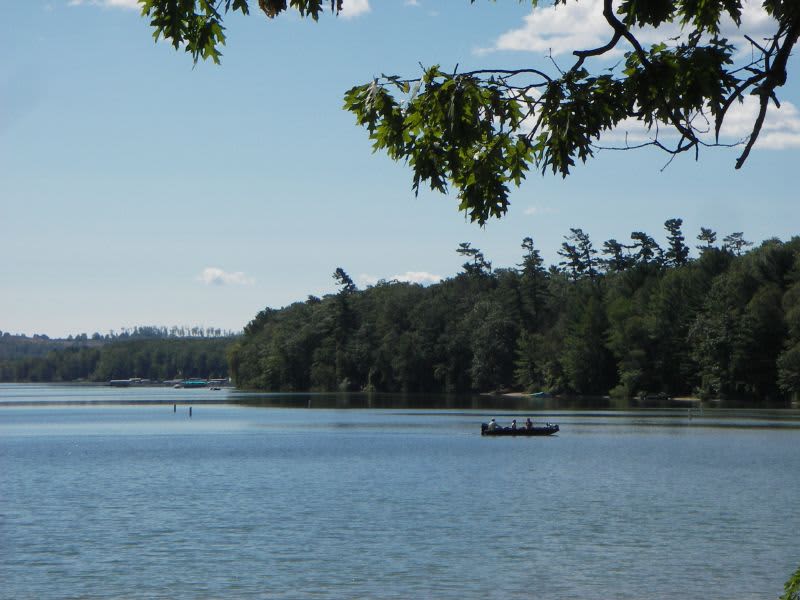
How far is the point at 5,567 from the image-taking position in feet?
93.8

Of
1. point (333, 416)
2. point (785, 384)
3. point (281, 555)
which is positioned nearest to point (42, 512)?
point (281, 555)

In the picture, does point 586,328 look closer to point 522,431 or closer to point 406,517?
point 522,431

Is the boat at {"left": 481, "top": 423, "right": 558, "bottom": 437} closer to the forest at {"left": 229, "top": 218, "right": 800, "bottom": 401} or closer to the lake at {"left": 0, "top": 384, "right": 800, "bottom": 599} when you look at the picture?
the lake at {"left": 0, "top": 384, "right": 800, "bottom": 599}

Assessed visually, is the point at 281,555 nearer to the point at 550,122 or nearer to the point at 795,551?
the point at 795,551

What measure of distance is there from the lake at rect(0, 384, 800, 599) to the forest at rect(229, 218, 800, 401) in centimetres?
4910

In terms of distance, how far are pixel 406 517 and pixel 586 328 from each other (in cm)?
11408

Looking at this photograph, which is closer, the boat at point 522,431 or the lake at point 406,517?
the lake at point 406,517

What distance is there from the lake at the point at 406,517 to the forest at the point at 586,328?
49101 mm

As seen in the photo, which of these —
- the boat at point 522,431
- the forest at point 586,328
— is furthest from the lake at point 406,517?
the forest at point 586,328

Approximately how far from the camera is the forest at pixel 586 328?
402ft

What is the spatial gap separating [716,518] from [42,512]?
24.2 m

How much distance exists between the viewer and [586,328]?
148000 millimetres

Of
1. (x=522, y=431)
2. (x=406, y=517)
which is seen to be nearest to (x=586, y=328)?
(x=522, y=431)

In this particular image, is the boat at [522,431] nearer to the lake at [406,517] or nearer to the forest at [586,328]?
the lake at [406,517]
